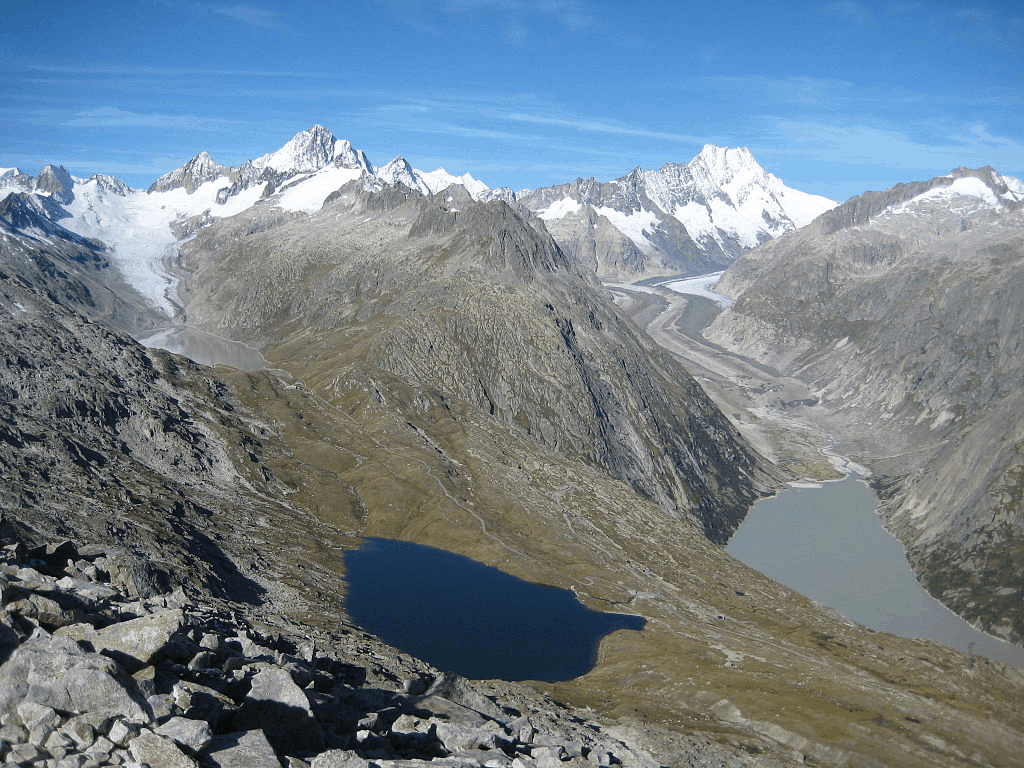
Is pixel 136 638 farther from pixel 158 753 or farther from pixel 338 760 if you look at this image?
pixel 338 760

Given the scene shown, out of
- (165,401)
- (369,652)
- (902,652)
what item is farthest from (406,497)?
(902,652)

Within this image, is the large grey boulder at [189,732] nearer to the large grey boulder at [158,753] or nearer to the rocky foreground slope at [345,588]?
the rocky foreground slope at [345,588]

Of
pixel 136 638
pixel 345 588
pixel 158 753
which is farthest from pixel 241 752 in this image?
pixel 345 588

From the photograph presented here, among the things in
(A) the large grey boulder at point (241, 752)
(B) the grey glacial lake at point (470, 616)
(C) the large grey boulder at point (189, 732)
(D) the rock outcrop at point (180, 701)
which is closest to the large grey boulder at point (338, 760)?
(D) the rock outcrop at point (180, 701)

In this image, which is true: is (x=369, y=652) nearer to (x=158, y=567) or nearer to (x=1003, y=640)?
(x=158, y=567)

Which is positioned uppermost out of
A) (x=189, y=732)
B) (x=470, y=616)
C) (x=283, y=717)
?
(x=189, y=732)

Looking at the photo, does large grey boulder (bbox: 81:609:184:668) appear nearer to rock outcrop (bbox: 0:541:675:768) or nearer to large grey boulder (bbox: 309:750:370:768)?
rock outcrop (bbox: 0:541:675:768)
